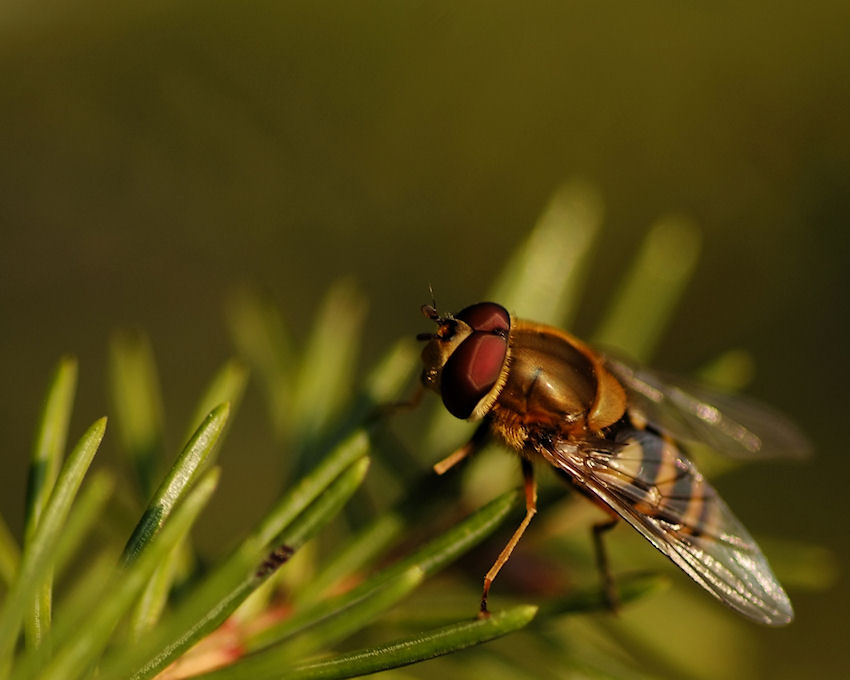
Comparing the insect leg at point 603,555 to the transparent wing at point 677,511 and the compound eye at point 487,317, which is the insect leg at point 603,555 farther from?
the compound eye at point 487,317

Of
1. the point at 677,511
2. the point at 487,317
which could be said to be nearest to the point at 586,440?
the point at 677,511

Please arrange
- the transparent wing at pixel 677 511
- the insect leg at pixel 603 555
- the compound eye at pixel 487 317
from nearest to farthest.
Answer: the insect leg at pixel 603 555
the transparent wing at pixel 677 511
the compound eye at pixel 487 317

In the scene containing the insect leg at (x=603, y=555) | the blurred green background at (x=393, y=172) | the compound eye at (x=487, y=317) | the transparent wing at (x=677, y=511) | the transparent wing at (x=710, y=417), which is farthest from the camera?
the blurred green background at (x=393, y=172)

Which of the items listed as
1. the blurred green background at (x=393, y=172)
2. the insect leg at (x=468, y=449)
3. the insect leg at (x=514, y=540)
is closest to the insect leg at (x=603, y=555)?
the insect leg at (x=514, y=540)

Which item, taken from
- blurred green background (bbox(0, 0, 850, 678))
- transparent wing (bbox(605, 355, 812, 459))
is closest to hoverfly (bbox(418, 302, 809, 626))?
transparent wing (bbox(605, 355, 812, 459))

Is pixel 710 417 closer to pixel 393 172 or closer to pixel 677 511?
pixel 677 511

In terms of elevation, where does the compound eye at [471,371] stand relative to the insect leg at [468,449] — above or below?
above

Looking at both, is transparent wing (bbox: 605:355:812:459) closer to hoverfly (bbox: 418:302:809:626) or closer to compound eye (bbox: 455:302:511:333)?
hoverfly (bbox: 418:302:809:626)

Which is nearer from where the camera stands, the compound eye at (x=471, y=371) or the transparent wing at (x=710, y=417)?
the compound eye at (x=471, y=371)
